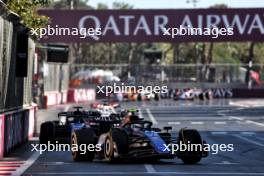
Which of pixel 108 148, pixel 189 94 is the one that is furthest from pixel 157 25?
pixel 189 94

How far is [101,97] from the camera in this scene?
85.8 m

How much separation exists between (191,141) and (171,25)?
103 feet

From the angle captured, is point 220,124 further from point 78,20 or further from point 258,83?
point 258,83

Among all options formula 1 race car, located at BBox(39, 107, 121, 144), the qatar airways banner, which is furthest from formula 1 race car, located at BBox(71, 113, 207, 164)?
the qatar airways banner

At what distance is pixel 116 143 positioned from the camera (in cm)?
2012

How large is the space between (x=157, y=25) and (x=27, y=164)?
1240 inches

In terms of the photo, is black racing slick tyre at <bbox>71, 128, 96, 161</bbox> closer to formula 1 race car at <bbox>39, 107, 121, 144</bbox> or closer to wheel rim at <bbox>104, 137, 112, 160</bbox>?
wheel rim at <bbox>104, 137, 112, 160</bbox>

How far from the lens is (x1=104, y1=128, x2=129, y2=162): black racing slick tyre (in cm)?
2012

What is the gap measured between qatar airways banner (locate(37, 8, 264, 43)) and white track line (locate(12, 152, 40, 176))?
26366mm

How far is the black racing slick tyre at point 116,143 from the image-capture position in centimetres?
2012

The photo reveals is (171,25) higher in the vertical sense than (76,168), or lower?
higher

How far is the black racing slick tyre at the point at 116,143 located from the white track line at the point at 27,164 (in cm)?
178

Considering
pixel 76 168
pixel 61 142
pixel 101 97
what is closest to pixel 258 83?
pixel 101 97

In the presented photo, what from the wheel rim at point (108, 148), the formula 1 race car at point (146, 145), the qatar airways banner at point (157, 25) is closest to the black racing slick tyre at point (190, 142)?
the formula 1 race car at point (146, 145)
